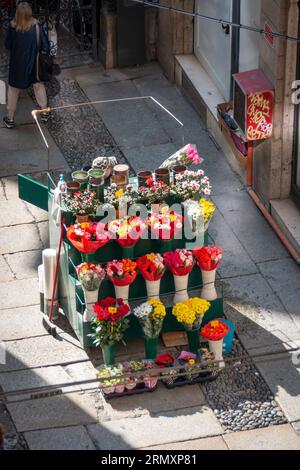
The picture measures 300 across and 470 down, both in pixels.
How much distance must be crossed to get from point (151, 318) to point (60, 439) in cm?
170

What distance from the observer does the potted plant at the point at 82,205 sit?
47.5 ft

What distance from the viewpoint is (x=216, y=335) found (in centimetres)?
1431

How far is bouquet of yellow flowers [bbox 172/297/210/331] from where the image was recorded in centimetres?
1432

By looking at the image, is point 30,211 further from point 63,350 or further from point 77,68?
point 77,68

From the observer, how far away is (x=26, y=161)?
60.2 ft

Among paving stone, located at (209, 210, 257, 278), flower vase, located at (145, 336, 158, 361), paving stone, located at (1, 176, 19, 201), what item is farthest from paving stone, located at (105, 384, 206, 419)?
paving stone, located at (1, 176, 19, 201)

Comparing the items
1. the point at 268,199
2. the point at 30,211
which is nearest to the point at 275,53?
the point at 268,199

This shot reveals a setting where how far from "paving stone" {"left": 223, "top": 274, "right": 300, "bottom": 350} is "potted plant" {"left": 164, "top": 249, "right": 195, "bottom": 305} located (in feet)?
2.95

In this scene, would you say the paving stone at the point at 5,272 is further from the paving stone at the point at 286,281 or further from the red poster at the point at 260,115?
the red poster at the point at 260,115

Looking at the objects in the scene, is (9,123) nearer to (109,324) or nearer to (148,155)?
(148,155)

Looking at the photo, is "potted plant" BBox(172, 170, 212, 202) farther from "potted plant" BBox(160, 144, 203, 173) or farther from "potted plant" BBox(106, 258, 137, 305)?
"potted plant" BBox(106, 258, 137, 305)

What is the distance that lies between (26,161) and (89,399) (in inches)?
206

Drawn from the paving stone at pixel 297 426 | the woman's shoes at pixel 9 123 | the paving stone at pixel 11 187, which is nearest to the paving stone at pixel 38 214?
the paving stone at pixel 11 187

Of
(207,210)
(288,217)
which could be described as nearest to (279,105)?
(288,217)
